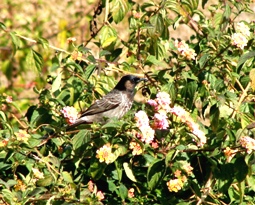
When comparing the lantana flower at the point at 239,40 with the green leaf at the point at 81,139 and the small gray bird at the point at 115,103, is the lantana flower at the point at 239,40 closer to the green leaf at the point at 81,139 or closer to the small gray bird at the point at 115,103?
Answer: the small gray bird at the point at 115,103

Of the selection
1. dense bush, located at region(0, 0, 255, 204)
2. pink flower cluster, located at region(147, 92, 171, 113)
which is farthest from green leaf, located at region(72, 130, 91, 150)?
pink flower cluster, located at region(147, 92, 171, 113)

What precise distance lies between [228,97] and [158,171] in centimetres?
76

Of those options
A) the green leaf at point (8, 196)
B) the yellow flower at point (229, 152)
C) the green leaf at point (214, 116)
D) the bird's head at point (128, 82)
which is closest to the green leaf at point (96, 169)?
the green leaf at point (8, 196)

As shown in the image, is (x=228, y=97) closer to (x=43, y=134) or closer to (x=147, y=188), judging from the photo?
(x=147, y=188)

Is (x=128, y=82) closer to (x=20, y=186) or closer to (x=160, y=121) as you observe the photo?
(x=160, y=121)

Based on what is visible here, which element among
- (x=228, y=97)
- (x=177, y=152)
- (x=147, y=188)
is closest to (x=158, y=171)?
(x=177, y=152)

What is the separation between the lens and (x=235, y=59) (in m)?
5.20

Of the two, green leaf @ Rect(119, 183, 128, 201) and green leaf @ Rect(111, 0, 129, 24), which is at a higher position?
green leaf @ Rect(111, 0, 129, 24)

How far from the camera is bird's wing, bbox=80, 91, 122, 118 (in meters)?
5.65

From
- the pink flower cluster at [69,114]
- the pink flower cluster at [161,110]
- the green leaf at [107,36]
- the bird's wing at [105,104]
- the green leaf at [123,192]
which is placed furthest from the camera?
the bird's wing at [105,104]

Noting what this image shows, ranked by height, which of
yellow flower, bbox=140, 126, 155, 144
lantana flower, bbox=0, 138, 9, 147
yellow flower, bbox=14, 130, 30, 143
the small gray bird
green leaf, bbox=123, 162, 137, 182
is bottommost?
the small gray bird

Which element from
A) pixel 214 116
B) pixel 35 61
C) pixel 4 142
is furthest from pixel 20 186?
pixel 214 116

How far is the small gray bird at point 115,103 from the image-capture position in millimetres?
5723

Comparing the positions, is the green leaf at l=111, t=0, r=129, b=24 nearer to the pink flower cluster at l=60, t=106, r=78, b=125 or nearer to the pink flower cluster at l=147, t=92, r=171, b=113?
the pink flower cluster at l=60, t=106, r=78, b=125
